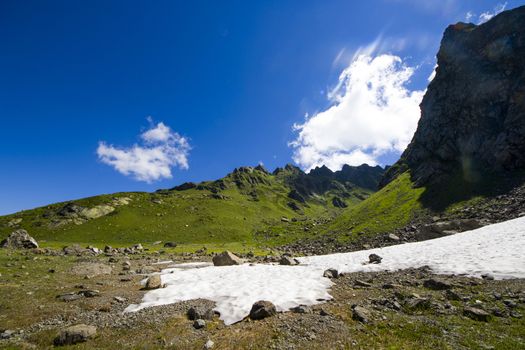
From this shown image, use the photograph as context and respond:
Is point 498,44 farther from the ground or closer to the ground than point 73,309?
farther from the ground

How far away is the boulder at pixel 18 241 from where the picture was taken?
54.2 metres

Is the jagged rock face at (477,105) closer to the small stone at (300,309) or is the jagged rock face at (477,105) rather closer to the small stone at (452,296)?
the small stone at (452,296)

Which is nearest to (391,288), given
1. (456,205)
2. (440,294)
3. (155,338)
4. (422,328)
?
(440,294)

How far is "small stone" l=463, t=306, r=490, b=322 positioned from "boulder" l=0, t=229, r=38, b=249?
2864 inches

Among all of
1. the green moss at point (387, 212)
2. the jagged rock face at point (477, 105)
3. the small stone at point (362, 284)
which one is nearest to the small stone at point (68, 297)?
the small stone at point (362, 284)

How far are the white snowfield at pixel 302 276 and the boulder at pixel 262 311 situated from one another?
3.00ft

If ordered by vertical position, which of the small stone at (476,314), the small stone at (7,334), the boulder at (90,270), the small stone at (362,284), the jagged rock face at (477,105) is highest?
the jagged rock face at (477,105)

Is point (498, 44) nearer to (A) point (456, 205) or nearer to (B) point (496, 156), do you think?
(B) point (496, 156)

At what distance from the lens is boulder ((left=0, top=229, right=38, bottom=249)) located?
54.2m

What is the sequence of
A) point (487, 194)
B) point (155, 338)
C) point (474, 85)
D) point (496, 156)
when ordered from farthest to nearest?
point (474, 85) → point (496, 156) → point (487, 194) → point (155, 338)

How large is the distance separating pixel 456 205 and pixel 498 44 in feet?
252

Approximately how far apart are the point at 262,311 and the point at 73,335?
9861 mm

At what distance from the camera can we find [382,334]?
1313cm

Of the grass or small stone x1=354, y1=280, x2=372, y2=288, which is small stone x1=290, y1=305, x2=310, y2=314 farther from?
the grass
